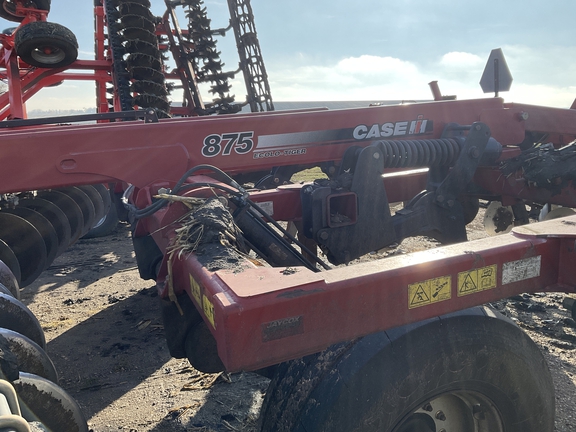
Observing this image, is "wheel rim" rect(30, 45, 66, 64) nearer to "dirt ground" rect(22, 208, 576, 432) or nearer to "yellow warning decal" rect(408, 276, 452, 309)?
"dirt ground" rect(22, 208, 576, 432)

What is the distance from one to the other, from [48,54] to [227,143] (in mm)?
2995

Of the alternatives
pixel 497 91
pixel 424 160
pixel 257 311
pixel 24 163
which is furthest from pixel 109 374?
pixel 497 91

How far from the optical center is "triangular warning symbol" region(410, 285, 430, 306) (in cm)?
155

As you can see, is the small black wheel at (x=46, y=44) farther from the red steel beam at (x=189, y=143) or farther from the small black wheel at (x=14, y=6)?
the red steel beam at (x=189, y=143)

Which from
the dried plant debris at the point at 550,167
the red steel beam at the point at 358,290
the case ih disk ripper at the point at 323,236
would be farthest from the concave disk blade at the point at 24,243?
the dried plant debris at the point at 550,167

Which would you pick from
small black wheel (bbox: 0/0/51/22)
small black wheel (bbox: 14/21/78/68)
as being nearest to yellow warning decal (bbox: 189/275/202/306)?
small black wheel (bbox: 14/21/78/68)

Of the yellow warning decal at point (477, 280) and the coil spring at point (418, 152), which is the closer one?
the yellow warning decal at point (477, 280)

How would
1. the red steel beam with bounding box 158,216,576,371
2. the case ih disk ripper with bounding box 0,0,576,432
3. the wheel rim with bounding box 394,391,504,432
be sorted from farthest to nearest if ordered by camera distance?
1. the wheel rim with bounding box 394,391,504,432
2. the case ih disk ripper with bounding box 0,0,576,432
3. the red steel beam with bounding box 158,216,576,371

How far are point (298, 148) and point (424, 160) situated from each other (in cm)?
89

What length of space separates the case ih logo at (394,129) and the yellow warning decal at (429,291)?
2.10 metres

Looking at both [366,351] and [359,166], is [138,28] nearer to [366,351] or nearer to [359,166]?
[359,166]

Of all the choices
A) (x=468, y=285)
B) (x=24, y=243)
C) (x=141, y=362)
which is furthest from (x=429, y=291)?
(x=24, y=243)

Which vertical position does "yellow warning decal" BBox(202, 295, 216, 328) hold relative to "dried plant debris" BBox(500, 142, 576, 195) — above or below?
below

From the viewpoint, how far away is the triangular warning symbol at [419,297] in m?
1.55
